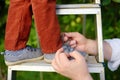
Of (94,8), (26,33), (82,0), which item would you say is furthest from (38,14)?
(82,0)

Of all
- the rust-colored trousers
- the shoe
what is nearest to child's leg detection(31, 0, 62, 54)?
the rust-colored trousers

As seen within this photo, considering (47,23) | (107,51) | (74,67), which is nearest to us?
(74,67)

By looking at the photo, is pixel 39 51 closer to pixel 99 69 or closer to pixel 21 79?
pixel 99 69

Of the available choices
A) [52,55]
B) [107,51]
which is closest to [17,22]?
[52,55]

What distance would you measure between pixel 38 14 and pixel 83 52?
1.14 feet

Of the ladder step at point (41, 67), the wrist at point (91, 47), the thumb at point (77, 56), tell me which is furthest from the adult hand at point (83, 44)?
the thumb at point (77, 56)

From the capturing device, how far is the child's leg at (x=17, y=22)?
2084mm

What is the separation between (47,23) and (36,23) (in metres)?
0.06

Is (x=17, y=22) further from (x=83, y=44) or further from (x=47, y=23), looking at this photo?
(x=83, y=44)

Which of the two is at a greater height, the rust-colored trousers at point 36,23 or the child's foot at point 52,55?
the rust-colored trousers at point 36,23

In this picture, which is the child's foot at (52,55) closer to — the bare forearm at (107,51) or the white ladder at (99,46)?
the white ladder at (99,46)

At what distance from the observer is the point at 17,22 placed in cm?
208

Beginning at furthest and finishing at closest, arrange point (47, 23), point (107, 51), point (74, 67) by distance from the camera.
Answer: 1. point (107, 51)
2. point (47, 23)
3. point (74, 67)

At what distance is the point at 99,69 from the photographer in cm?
209
